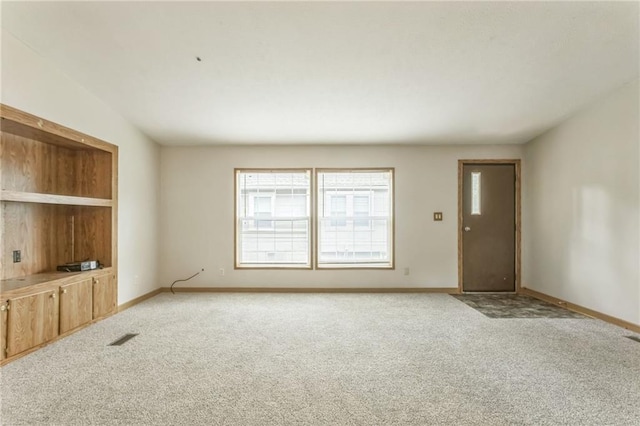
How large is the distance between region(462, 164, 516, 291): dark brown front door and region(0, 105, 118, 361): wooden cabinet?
5.15 m

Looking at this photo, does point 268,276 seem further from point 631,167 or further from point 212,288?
point 631,167

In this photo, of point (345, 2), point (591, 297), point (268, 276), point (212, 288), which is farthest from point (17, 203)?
point (591, 297)

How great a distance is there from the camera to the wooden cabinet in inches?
107

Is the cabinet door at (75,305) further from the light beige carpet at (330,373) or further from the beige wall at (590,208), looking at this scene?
the beige wall at (590,208)

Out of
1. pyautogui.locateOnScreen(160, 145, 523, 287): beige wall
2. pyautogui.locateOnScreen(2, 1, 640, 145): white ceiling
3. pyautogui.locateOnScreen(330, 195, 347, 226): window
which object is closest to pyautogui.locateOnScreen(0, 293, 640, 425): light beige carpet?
pyautogui.locateOnScreen(160, 145, 523, 287): beige wall

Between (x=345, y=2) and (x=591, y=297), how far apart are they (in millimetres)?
4317

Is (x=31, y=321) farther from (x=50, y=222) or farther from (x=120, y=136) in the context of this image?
(x=120, y=136)

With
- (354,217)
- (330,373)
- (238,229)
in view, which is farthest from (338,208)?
(330,373)

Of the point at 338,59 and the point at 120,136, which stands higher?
the point at 338,59

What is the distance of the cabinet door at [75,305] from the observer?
3.09m

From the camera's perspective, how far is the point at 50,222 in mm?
3510

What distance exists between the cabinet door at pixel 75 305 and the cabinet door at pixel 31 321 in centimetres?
9

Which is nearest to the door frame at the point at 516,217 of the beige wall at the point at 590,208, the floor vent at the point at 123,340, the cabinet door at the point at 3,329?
the beige wall at the point at 590,208

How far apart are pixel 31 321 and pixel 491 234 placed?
584 cm
